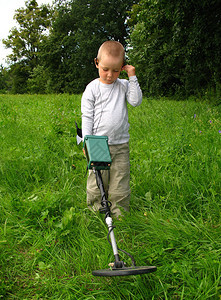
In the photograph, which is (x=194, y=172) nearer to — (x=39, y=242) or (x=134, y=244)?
(x=134, y=244)

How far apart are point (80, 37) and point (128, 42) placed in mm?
7712

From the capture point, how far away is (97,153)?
1697mm

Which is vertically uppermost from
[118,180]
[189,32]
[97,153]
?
[189,32]

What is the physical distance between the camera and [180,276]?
64.4 inches

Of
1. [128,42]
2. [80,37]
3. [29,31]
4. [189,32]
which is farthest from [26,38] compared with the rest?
[189,32]

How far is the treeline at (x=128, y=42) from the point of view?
6644 mm

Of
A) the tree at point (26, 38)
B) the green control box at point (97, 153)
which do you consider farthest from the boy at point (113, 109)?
the tree at point (26, 38)

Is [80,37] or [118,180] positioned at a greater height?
[80,37]

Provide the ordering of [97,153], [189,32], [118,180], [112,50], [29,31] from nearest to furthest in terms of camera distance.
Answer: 1. [97,153]
2. [112,50]
3. [118,180]
4. [189,32]
5. [29,31]

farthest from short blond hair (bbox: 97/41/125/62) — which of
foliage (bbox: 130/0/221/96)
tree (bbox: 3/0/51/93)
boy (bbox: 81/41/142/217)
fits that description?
tree (bbox: 3/0/51/93)

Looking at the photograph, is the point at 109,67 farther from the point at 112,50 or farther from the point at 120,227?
the point at 120,227

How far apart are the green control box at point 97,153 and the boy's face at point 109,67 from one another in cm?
58

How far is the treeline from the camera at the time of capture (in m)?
6.64

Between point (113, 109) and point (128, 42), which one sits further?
point (128, 42)
